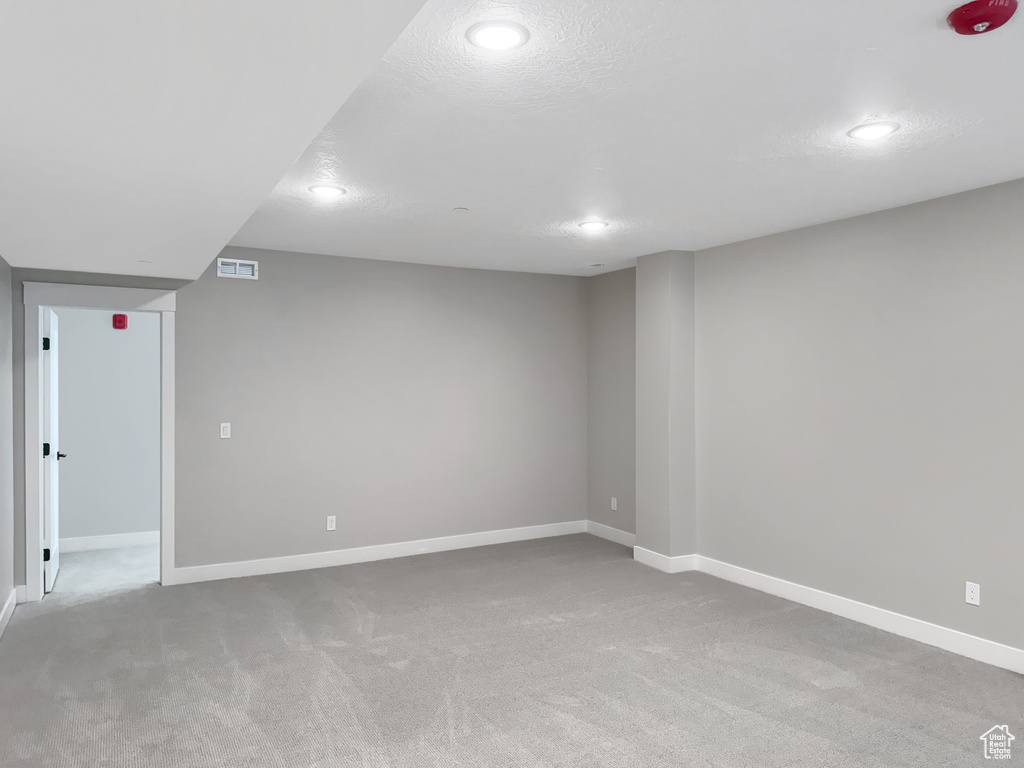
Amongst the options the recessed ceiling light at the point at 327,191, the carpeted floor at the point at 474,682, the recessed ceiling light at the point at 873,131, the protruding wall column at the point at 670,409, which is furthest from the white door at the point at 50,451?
the recessed ceiling light at the point at 873,131

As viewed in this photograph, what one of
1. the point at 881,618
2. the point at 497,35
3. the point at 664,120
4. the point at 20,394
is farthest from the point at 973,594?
the point at 20,394

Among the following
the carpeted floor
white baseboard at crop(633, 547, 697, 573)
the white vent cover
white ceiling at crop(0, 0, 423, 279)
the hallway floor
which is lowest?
the carpeted floor

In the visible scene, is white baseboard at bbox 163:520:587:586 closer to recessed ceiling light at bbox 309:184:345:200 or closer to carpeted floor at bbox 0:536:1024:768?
carpeted floor at bbox 0:536:1024:768

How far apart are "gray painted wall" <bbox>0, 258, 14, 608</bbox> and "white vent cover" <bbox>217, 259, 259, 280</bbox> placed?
130 centimetres

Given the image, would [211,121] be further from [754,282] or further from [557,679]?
[754,282]

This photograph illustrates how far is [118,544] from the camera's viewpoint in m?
6.43

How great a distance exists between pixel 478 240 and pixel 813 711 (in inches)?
137

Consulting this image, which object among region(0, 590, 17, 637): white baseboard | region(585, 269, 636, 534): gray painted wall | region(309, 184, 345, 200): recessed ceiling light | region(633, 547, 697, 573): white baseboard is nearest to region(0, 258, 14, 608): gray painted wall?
region(0, 590, 17, 637): white baseboard

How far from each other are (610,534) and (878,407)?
9.72 feet

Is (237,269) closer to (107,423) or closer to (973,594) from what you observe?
(107,423)

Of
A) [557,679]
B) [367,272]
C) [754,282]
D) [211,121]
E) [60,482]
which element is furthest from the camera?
[60,482]

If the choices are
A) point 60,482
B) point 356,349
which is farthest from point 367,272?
point 60,482

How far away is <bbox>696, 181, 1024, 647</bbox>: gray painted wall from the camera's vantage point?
362cm

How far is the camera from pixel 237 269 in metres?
5.29
